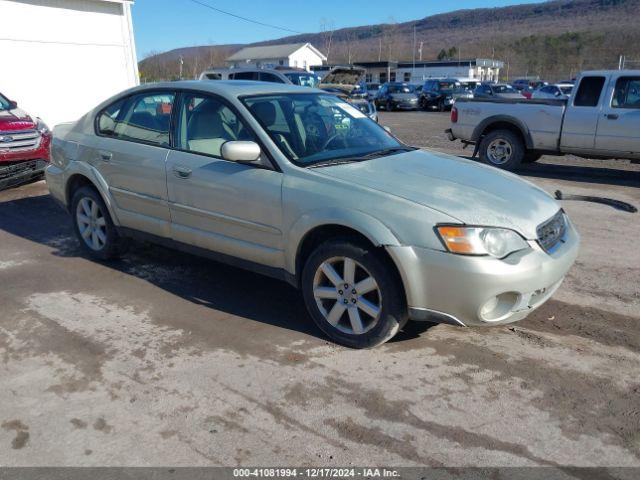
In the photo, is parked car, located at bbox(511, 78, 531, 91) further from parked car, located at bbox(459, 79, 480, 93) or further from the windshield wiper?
the windshield wiper

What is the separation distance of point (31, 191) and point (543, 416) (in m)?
8.43

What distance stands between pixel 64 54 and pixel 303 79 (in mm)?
9703

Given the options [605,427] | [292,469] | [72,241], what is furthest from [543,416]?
[72,241]

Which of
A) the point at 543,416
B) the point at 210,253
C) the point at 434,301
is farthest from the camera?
the point at 210,253

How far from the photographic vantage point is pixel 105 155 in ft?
16.7

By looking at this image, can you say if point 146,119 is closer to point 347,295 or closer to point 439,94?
point 347,295

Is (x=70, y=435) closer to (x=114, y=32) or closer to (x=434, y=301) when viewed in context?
(x=434, y=301)

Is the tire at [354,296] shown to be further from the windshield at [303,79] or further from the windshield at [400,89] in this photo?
the windshield at [400,89]

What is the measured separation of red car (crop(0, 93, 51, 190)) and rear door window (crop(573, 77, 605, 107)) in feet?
28.6

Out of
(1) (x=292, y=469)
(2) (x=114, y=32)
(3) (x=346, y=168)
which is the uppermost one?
(2) (x=114, y=32)

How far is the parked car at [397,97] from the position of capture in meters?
30.5

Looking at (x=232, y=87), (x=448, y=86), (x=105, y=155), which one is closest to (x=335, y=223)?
(x=232, y=87)

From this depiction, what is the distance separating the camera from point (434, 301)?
11.0 ft

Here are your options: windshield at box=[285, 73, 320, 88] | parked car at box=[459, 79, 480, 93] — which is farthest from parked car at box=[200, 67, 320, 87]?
parked car at box=[459, 79, 480, 93]
